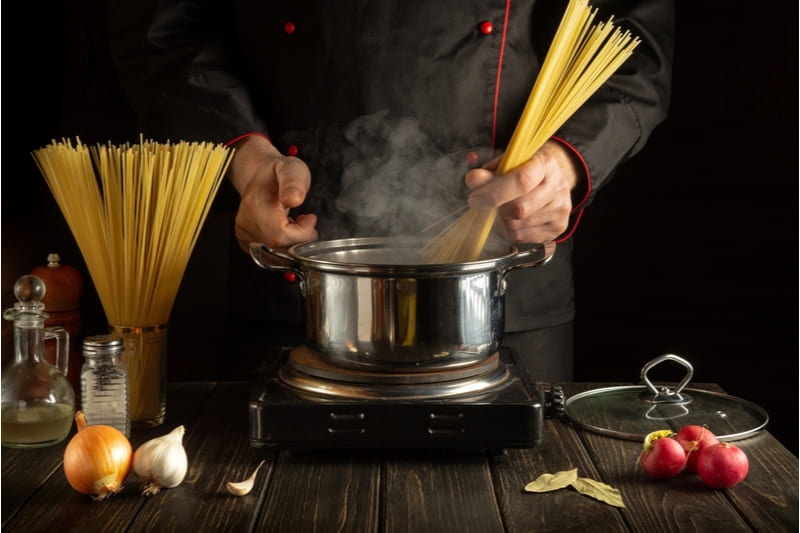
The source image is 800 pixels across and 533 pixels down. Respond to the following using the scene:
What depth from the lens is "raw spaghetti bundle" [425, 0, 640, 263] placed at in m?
1.36

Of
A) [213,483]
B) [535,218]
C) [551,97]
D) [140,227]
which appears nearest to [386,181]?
[535,218]

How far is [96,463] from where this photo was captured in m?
1.09

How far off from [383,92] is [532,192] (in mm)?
442

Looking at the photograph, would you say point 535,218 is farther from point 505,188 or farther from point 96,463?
point 96,463

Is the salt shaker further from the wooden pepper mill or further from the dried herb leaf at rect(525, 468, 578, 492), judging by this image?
the dried herb leaf at rect(525, 468, 578, 492)

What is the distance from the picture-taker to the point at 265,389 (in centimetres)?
125

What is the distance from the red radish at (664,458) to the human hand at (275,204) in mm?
675

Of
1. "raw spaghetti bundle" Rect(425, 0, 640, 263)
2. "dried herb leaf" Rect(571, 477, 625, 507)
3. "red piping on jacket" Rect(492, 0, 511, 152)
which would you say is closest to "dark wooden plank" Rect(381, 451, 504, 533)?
"dried herb leaf" Rect(571, 477, 625, 507)

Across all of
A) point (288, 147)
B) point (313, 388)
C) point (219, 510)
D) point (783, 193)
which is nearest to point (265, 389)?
point (313, 388)

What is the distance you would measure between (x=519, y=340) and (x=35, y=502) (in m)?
1.11

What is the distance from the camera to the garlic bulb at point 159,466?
1.11 m

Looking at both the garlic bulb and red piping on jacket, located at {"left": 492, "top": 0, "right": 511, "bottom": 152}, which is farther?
red piping on jacket, located at {"left": 492, "top": 0, "right": 511, "bottom": 152}

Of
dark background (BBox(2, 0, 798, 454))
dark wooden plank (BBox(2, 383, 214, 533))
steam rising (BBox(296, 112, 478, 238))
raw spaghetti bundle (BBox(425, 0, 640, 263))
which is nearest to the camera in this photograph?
dark wooden plank (BBox(2, 383, 214, 533))

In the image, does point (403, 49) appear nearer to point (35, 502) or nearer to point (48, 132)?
point (35, 502)
